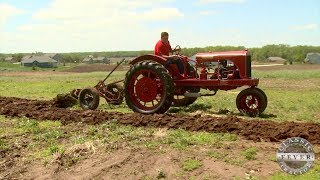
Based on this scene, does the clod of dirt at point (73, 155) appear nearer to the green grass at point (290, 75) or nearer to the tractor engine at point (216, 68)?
the tractor engine at point (216, 68)

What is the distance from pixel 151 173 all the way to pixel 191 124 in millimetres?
3162

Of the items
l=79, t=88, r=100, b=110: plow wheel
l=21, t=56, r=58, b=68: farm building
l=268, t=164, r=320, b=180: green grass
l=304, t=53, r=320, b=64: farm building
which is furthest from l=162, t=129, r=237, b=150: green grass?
l=21, t=56, r=58, b=68: farm building

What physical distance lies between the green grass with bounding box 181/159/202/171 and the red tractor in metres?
4.66

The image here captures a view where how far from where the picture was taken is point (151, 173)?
6.79 meters

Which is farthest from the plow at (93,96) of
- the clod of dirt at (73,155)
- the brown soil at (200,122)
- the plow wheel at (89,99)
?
the clod of dirt at (73,155)

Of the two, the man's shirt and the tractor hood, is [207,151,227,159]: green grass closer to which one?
the tractor hood

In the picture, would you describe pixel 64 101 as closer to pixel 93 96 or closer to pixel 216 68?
pixel 93 96

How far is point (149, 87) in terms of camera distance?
12156 mm

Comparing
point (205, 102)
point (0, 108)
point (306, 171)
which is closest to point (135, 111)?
point (205, 102)

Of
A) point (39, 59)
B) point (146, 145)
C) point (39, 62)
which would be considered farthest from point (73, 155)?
point (39, 59)

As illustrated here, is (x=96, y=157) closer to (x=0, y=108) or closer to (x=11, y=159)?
(x=11, y=159)

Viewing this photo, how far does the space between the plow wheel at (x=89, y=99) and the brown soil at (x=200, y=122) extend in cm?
100

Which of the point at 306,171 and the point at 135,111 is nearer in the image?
the point at 306,171

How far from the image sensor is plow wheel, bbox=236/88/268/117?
37.9ft
